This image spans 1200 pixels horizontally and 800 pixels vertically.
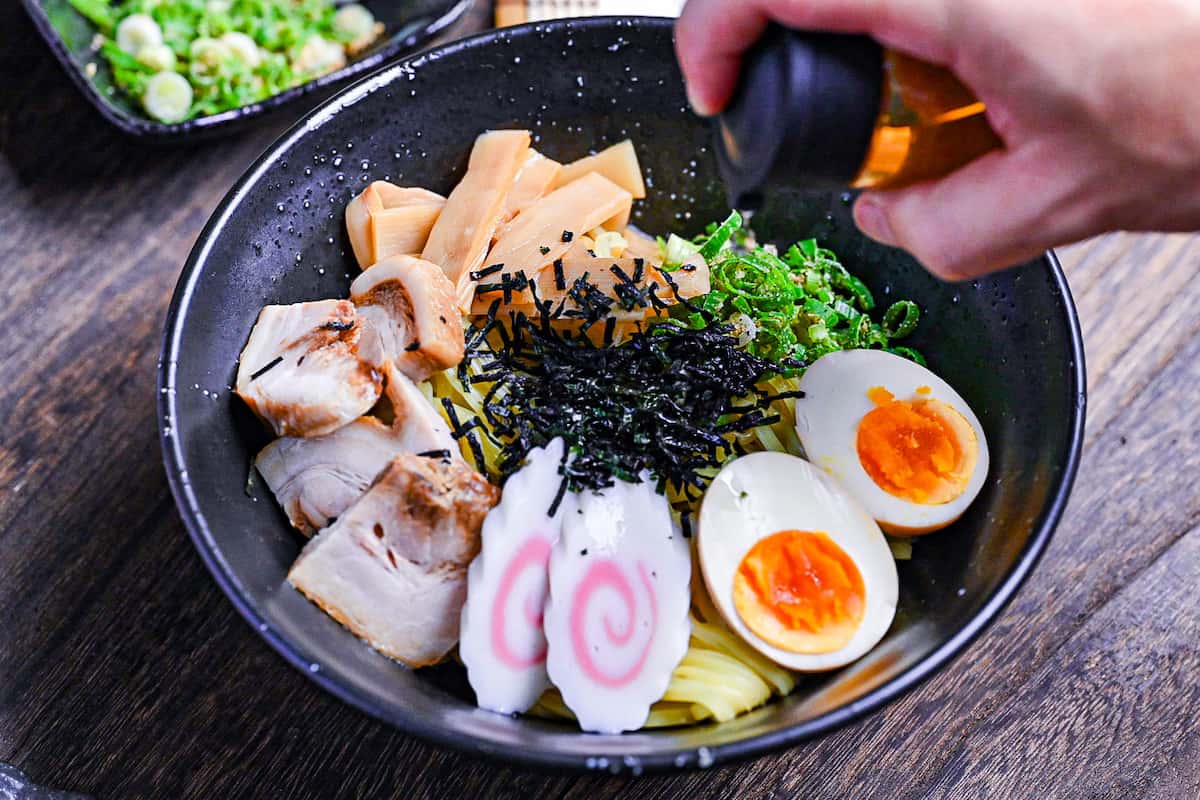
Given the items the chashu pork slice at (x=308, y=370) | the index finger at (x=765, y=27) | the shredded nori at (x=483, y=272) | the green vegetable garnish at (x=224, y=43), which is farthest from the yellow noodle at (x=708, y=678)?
the green vegetable garnish at (x=224, y=43)

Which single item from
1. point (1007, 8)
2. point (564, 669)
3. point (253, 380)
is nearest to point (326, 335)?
point (253, 380)

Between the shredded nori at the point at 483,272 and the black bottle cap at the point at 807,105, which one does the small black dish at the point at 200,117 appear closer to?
the shredded nori at the point at 483,272

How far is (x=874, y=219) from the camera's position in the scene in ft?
6.00

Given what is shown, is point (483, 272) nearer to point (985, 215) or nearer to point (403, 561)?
point (403, 561)

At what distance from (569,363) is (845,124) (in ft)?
3.61

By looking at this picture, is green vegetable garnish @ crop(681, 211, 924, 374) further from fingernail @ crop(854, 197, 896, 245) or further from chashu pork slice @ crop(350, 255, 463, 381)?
fingernail @ crop(854, 197, 896, 245)

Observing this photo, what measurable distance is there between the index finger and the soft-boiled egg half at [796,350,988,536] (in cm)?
96

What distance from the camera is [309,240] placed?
8.60ft

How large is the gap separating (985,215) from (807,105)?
1.11ft

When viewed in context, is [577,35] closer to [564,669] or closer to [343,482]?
[343,482]

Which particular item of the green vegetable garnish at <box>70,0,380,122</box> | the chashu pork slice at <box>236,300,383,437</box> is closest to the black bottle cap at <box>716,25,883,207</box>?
the chashu pork slice at <box>236,300,383,437</box>

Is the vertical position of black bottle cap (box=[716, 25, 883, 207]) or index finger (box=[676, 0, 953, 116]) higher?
index finger (box=[676, 0, 953, 116])

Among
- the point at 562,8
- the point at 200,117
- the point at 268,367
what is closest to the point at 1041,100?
the point at 268,367

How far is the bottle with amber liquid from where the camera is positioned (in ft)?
5.22
